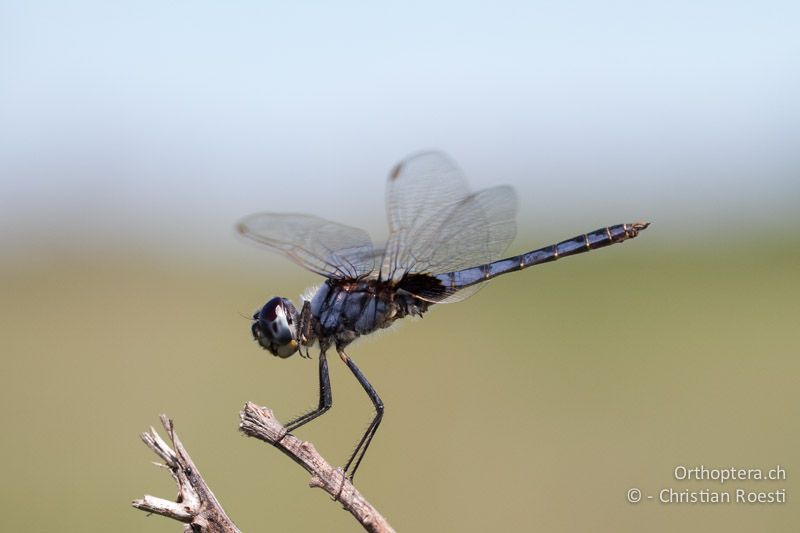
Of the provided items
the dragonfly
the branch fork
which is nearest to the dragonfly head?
the dragonfly

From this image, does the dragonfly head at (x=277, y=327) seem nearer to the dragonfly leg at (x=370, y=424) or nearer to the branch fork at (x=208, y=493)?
the dragonfly leg at (x=370, y=424)

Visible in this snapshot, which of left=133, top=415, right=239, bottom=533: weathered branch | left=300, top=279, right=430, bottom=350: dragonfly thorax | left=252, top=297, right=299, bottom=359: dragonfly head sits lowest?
left=133, top=415, right=239, bottom=533: weathered branch

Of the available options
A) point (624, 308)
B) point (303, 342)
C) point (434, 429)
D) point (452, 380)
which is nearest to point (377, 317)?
point (303, 342)

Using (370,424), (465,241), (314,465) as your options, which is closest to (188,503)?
(314,465)

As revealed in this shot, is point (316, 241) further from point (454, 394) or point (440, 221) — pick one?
point (454, 394)

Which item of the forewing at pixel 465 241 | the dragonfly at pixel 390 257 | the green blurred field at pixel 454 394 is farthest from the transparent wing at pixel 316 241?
the green blurred field at pixel 454 394

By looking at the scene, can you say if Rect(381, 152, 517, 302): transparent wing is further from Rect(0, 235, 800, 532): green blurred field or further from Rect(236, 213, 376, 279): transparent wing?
Rect(0, 235, 800, 532): green blurred field

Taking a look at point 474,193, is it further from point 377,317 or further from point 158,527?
point 158,527
